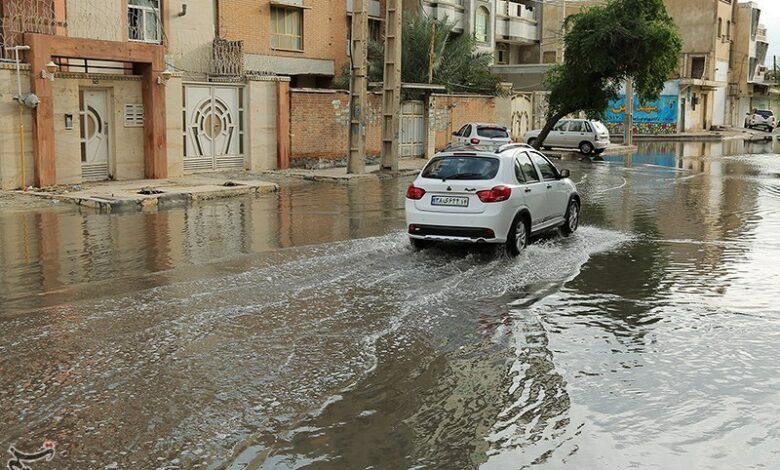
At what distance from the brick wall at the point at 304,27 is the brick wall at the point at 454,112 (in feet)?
22.8

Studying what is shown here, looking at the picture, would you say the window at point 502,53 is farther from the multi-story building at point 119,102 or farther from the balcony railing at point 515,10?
the multi-story building at point 119,102

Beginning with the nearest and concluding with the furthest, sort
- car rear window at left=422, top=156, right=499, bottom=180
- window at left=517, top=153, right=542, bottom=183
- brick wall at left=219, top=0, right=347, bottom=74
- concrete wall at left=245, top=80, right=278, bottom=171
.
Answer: car rear window at left=422, top=156, right=499, bottom=180 → window at left=517, top=153, right=542, bottom=183 → concrete wall at left=245, top=80, right=278, bottom=171 → brick wall at left=219, top=0, right=347, bottom=74

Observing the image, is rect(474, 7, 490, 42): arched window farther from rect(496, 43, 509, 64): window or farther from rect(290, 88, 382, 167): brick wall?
rect(290, 88, 382, 167): brick wall

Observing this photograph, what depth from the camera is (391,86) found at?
88.8 ft

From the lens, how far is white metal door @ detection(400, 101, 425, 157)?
33.8 m

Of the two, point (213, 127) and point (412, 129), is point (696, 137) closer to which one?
point (412, 129)

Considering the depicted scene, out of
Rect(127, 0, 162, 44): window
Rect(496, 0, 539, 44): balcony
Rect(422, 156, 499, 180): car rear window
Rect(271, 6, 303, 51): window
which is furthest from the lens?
Rect(496, 0, 539, 44): balcony

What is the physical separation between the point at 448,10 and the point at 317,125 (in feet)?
78.5

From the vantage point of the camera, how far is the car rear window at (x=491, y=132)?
112 feet

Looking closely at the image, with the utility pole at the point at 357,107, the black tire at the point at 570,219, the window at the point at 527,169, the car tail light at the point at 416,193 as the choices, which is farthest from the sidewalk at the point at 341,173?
the car tail light at the point at 416,193

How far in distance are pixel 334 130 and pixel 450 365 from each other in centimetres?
2271

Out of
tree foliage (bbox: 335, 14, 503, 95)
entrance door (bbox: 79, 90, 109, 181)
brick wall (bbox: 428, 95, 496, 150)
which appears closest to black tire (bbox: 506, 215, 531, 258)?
entrance door (bbox: 79, 90, 109, 181)

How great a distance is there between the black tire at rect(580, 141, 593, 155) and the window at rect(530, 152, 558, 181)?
1088 inches

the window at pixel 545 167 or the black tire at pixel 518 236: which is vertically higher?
the window at pixel 545 167
